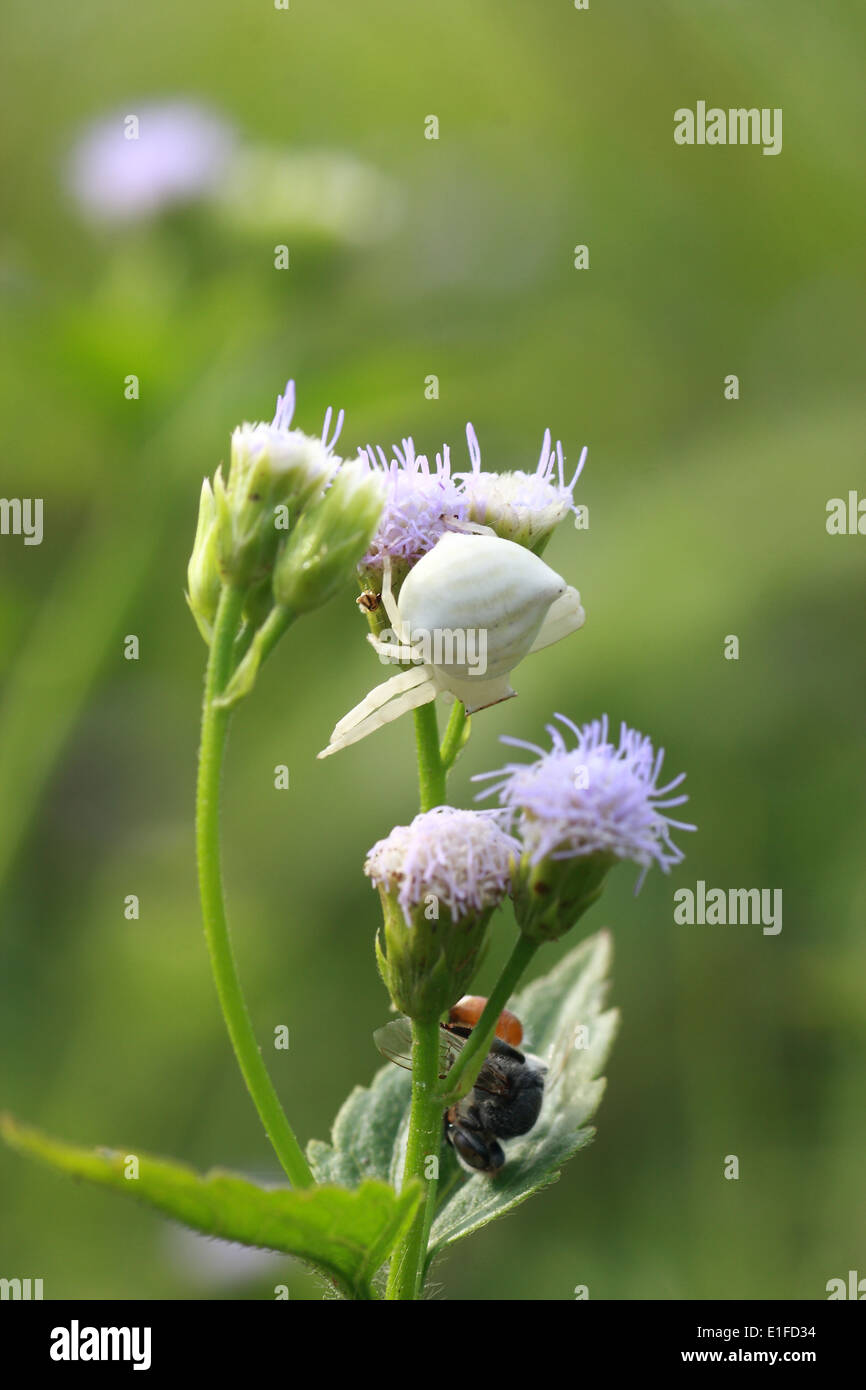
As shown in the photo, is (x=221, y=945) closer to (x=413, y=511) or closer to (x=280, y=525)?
(x=280, y=525)

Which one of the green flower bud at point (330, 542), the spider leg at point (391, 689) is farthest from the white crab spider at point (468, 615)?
the green flower bud at point (330, 542)

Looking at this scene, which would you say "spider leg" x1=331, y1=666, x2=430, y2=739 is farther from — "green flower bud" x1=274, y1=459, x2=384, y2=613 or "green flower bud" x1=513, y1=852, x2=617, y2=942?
"green flower bud" x1=513, y1=852, x2=617, y2=942

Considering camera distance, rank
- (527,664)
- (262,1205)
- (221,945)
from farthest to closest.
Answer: (527,664) < (221,945) < (262,1205)

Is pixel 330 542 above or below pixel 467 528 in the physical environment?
below

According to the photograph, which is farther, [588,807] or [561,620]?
[561,620]

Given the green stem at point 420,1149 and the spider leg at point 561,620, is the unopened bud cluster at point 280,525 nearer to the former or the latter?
the spider leg at point 561,620

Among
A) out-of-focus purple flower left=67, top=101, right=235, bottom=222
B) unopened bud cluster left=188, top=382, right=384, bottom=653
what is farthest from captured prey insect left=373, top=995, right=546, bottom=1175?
out-of-focus purple flower left=67, top=101, right=235, bottom=222

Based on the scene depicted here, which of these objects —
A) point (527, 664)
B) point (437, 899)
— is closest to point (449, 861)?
point (437, 899)
